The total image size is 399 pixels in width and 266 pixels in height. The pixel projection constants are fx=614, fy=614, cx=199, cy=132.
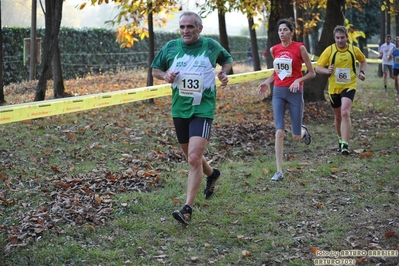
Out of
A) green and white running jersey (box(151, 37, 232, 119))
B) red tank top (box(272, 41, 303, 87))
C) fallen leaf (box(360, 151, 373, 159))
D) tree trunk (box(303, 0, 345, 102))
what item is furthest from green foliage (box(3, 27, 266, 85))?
green and white running jersey (box(151, 37, 232, 119))

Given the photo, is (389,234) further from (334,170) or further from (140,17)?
(140,17)

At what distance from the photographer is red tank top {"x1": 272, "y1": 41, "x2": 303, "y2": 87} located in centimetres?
882

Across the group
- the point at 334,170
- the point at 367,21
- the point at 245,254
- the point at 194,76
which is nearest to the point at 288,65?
the point at 334,170

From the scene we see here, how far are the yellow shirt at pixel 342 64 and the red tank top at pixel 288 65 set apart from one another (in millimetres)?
1819

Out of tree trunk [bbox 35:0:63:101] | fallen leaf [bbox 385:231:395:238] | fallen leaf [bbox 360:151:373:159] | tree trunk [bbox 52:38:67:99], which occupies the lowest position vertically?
fallen leaf [bbox 385:231:395:238]

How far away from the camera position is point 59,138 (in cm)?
1090

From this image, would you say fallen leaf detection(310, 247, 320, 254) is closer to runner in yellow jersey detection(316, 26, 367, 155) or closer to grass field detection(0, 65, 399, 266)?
grass field detection(0, 65, 399, 266)

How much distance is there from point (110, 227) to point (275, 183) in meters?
2.85

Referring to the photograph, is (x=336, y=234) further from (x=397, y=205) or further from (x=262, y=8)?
(x=262, y=8)

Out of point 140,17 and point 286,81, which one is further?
point 140,17

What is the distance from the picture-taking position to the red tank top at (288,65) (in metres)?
8.82

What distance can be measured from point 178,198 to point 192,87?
1738 mm

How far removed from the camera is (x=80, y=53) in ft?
103

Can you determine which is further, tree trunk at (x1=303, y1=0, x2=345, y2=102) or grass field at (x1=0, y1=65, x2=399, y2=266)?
tree trunk at (x1=303, y1=0, x2=345, y2=102)
